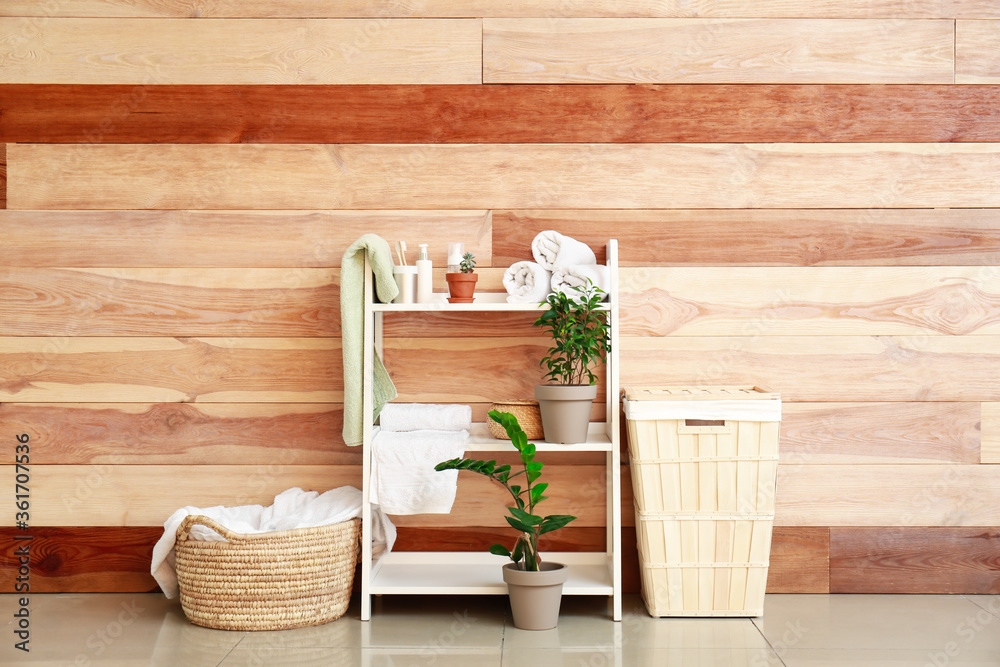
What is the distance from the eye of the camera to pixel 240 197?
2.41 m

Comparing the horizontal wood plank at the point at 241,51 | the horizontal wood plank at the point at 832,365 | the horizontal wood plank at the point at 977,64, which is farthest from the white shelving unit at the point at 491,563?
the horizontal wood plank at the point at 977,64

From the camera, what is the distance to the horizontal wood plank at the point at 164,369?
240 centimetres

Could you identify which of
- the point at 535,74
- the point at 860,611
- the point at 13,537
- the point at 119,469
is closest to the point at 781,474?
the point at 860,611

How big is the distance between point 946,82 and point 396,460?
74.5 inches

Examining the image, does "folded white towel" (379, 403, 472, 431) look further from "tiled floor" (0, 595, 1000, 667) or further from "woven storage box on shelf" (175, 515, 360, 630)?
"tiled floor" (0, 595, 1000, 667)

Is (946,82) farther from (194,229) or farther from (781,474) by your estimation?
(194,229)

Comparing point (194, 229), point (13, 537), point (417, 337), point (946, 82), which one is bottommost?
point (13, 537)

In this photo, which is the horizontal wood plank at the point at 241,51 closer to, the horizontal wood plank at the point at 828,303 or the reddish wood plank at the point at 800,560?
the horizontal wood plank at the point at 828,303

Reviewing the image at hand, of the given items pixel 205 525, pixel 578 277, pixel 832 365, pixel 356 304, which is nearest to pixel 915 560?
pixel 832 365

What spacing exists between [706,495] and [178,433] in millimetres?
1491

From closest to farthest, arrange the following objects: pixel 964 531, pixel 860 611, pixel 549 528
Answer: pixel 549 528, pixel 860 611, pixel 964 531

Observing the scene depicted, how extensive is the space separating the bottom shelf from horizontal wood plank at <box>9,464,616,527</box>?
107 mm

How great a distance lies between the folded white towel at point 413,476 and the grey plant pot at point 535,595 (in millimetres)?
251

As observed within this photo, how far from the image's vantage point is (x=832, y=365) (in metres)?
2.39
